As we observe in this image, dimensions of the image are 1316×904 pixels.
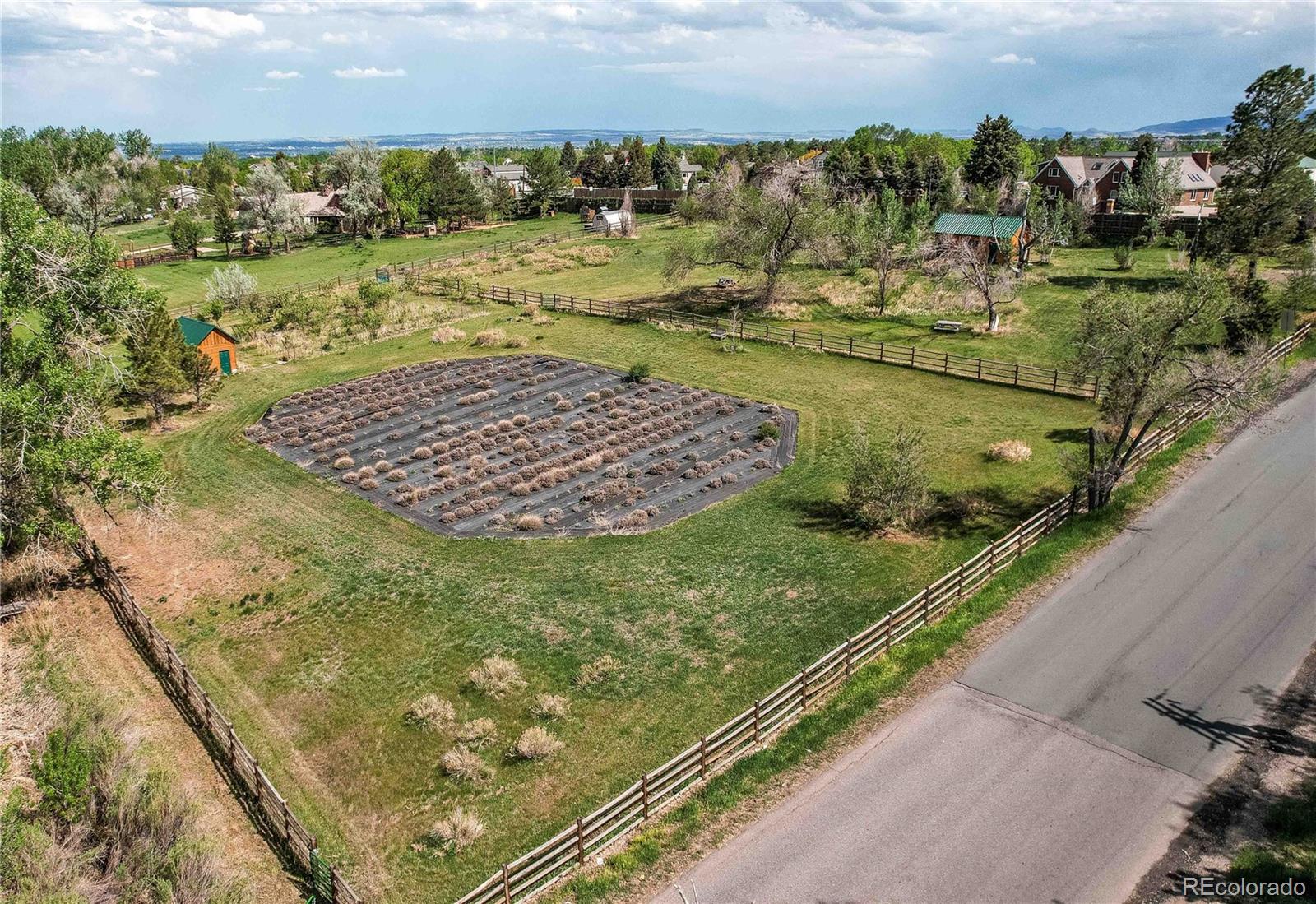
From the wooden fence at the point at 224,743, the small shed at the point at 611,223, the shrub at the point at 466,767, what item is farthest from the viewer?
the small shed at the point at 611,223

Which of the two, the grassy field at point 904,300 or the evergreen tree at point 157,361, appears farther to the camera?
the grassy field at point 904,300

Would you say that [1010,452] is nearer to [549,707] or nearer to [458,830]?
[549,707]

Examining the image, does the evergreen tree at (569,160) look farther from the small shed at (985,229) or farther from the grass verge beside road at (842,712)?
the grass verge beside road at (842,712)

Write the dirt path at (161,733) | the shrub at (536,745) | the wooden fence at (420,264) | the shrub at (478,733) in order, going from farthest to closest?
the wooden fence at (420,264), the shrub at (478,733), the shrub at (536,745), the dirt path at (161,733)

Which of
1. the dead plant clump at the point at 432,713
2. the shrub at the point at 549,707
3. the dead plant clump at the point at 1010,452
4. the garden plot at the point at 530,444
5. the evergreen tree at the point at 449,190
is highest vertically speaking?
the evergreen tree at the point at 449,190

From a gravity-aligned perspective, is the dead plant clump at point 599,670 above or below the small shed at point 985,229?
below

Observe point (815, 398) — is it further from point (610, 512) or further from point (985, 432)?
point (610, 512)

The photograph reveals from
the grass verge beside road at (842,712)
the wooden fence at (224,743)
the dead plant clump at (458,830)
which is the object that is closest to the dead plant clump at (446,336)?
the wooden fence at (224,743)
